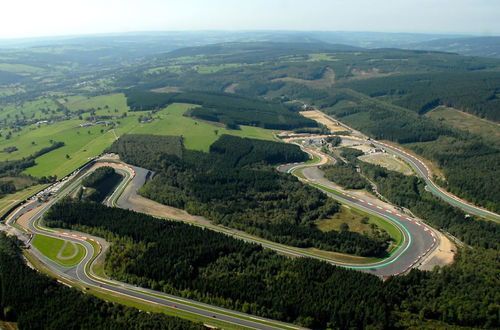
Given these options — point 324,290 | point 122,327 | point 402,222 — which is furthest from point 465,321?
point 122,327

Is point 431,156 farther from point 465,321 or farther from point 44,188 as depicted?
point 44,188

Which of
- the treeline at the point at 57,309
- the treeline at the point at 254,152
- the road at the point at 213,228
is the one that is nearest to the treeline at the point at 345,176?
the road at the point at 213,228

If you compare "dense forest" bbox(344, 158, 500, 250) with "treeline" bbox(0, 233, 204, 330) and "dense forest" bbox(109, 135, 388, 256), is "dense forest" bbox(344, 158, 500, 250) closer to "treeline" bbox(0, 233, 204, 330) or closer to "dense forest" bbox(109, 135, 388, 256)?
"dense forest" bbox(109, 135, 388, 256)

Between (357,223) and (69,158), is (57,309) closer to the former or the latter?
(357,223)

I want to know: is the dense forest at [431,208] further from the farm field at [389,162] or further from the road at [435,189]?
the farm field at [389,162]

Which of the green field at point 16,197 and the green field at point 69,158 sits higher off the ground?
the green field at point 16,197
